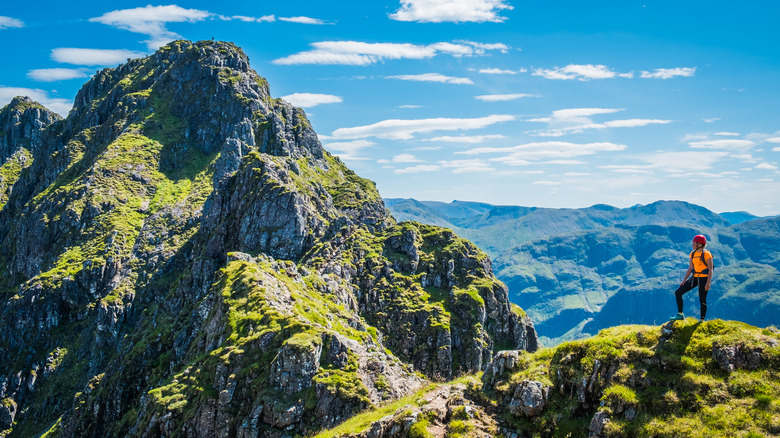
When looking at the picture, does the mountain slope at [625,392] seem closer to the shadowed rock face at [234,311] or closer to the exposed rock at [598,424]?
the exposed rock at [598,424]

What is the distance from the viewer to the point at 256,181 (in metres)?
153

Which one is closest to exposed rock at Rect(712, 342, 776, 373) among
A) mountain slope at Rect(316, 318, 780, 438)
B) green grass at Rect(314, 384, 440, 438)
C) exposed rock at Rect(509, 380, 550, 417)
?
mountain slope at Rect(316, 318, 780, 438)

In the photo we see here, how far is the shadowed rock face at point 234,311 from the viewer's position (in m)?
57.1

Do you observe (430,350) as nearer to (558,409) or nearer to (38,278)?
(558,409)

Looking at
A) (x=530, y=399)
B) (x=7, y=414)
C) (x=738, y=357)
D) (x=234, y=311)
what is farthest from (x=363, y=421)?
(x=7, y=414)

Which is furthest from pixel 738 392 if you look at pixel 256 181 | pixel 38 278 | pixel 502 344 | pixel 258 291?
pixel 38 278

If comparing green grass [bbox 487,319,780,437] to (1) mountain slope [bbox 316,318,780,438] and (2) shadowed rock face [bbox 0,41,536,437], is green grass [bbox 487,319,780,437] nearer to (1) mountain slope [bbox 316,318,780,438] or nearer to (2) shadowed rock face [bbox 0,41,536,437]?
(1) mountain slope [bbox 316,318,780,438]

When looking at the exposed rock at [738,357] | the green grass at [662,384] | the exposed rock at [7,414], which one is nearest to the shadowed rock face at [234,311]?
the exposed rock at [7,414]

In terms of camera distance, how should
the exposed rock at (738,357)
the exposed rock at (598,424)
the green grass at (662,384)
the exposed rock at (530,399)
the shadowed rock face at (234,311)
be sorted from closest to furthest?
the green grass at (662,384) → the exposed rock at (738,357) → the exposed rock at (598,424) → the exposed rock at (530,399) → the shadowed rock face at (234,311)

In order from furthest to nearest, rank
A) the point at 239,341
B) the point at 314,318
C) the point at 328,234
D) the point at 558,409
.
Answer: the point at 328,234, the point at 314,318, the point at 239,341, the point at 558,409

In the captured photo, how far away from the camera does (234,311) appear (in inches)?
2857

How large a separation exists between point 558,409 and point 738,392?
28.9 feet

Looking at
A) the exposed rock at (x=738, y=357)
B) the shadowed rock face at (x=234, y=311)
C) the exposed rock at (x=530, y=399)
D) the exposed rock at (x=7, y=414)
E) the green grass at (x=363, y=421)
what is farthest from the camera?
the exposed rock at (x=7, y=414)

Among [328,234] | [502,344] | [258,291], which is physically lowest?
[502,344]
